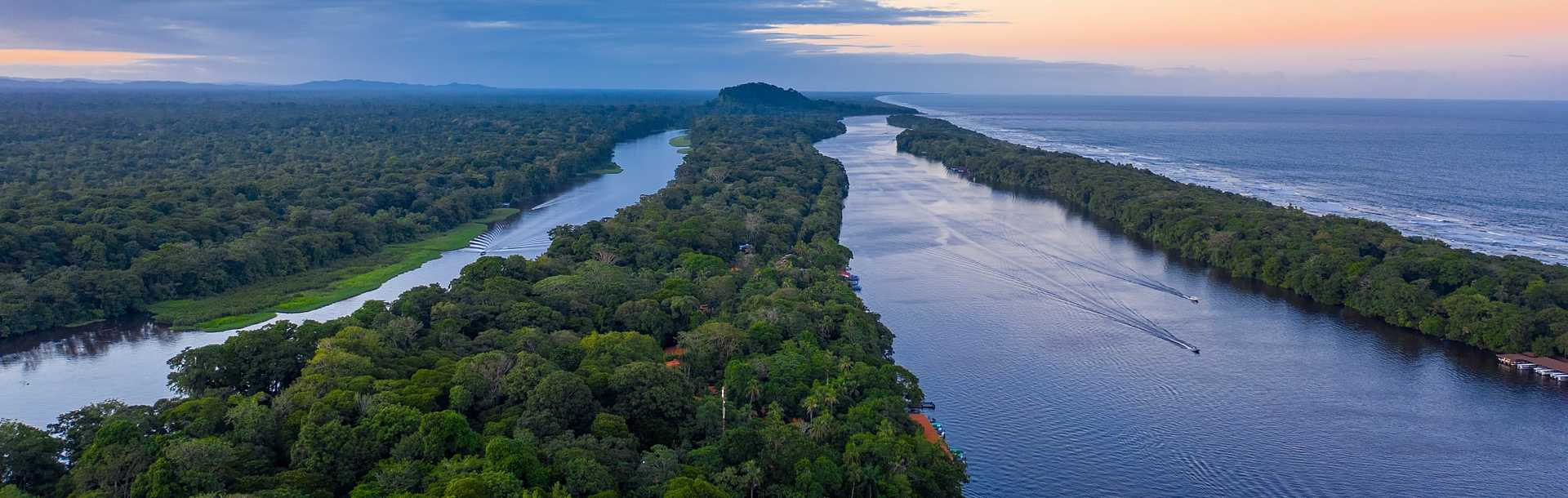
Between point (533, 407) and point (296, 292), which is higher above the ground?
point (533, 407)

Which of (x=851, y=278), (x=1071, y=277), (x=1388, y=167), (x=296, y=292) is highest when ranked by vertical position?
(x=1388, y=167)

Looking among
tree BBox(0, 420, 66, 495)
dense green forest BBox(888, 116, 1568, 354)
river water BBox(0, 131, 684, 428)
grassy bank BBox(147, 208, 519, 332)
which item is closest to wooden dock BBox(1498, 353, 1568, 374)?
dense green forest BBox(888, 116, 1568, 354)

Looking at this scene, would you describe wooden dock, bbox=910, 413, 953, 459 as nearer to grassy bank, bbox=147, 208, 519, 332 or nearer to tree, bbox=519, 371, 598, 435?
tree, bbox=519, 371, 598, 435

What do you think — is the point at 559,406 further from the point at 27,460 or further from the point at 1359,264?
the point at 1359,264

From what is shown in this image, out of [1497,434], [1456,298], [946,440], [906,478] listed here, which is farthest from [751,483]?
[1456,298]

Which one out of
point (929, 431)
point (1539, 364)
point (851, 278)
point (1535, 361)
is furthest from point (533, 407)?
point (1535, 361)

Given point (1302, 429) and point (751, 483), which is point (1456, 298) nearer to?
point (1302, 429)
